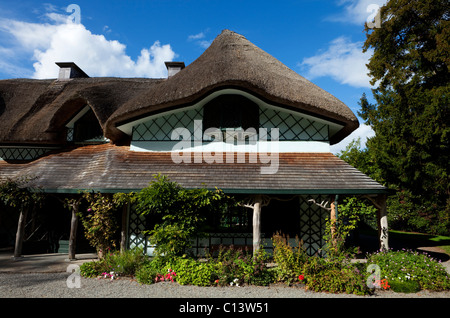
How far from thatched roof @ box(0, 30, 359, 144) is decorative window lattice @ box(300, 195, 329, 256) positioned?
3067mm

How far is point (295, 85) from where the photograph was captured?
9.30 metres

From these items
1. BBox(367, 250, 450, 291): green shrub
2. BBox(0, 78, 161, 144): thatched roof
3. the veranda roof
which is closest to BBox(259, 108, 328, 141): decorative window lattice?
the veranda roof

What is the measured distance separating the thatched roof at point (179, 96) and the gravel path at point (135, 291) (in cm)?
519

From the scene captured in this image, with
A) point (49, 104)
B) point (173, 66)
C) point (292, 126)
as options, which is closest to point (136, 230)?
point (292, 126)

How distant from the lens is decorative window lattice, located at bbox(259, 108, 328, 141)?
954cm

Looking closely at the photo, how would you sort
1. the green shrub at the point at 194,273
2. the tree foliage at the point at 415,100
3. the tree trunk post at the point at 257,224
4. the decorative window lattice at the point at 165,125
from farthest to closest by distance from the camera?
the tree foliage at the point at 415,100
the decorative window lattice at the point at 165,125
the tree trunk post at the point at 257,224
the green shrub at the point at 194,273

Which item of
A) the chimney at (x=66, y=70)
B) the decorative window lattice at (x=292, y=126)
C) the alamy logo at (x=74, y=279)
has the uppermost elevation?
the chimney at (x=66, y=70)

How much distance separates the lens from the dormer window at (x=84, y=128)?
10.9 meters

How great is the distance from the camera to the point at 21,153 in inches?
421

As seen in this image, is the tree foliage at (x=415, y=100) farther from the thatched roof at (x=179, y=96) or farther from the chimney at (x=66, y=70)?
the chimney at (x=66, y=70)

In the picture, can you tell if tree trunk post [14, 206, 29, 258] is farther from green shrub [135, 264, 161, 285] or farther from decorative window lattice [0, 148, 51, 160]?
green shrub [135, 264, 161, 285]

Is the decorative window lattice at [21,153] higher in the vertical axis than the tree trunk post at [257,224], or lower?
higher

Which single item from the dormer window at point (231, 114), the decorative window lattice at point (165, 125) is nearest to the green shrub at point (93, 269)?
the decorative window lattice at point (165, 125)
